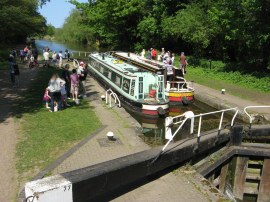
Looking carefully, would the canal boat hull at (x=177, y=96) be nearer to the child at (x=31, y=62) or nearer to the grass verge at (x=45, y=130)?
the grass verge at (x=45, y=130)

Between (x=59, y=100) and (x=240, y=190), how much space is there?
738cm

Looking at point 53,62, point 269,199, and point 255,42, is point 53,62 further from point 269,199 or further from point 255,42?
point 269,199

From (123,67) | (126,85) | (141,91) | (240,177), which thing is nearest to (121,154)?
(240,177)

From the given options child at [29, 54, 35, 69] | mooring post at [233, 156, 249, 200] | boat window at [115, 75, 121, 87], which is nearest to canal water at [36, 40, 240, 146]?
mooring post at [233, 156, 249, 200]

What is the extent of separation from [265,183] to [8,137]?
770 cm

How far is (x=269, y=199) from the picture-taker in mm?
9945

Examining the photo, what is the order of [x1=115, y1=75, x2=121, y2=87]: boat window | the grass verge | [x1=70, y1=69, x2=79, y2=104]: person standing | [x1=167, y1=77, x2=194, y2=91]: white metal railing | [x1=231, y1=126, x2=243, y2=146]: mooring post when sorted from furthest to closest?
[x1=167, y1=77, x2=194, y2=91]: white metal railing < [x1=115, y1=75, x2=121, y2=87]: boat window < [x1=70, y1=69, x2=79, y2=104]: person standing < [x1=231, y1=126, x2=243, y2=146]: mooring post < the grass verge

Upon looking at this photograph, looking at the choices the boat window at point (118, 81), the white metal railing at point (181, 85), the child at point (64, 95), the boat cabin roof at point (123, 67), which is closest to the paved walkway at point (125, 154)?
the child at point (64, 95)

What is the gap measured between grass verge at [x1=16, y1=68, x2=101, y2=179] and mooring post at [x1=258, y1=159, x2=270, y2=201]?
5.37 meters

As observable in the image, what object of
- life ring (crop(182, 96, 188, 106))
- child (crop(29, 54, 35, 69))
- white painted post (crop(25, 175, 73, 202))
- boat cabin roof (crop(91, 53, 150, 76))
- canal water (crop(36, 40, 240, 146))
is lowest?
canal water (crop(36, 40, 240, 146))

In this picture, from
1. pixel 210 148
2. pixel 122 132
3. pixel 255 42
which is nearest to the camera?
pixel 210 148

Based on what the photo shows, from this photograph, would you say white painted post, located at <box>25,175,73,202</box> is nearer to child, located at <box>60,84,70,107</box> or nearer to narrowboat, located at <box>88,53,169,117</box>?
child, located at <box>60,84,70,107</box>

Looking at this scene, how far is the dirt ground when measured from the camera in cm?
678

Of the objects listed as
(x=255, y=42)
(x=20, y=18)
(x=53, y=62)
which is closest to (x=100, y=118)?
(x=255, y=42)
